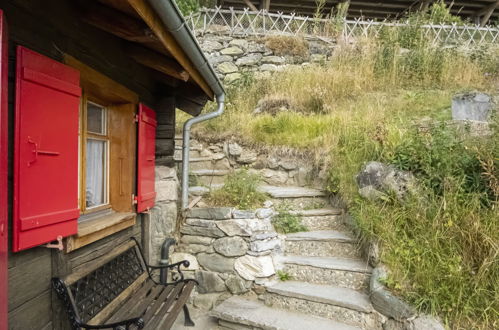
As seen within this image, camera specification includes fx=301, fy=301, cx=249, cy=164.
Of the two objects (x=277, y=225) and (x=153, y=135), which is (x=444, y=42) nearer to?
(x=277, y=225)

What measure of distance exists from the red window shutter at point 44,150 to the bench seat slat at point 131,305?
838 mm

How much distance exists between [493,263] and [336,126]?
2814mm

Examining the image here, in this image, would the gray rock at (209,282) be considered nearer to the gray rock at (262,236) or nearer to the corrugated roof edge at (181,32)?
the gray rock at (262,236)

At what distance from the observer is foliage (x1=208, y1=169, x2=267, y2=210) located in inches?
151

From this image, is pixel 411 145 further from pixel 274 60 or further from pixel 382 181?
pixel 274 60

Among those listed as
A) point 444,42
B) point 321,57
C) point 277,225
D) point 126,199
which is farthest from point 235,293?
point 444,42

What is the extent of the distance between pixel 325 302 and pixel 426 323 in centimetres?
84

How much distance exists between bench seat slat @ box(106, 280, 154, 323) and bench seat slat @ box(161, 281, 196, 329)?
0.28m

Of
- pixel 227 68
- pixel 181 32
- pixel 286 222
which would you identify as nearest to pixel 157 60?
pixel 181 32

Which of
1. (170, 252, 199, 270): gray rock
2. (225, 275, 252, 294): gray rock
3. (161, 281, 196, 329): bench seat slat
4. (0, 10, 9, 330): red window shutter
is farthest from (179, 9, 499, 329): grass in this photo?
(0, 10, 9, 330): red window shutter

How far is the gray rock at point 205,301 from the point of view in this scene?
3.47 meters

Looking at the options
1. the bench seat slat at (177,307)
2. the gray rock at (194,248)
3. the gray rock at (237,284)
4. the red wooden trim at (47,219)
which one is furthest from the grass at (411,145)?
the red wooden trim at (47,219)

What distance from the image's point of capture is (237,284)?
11.1 ft

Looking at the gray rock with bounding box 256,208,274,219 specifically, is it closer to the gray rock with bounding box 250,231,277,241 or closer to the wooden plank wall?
the gray rock with bounding box 250,231,277,241
